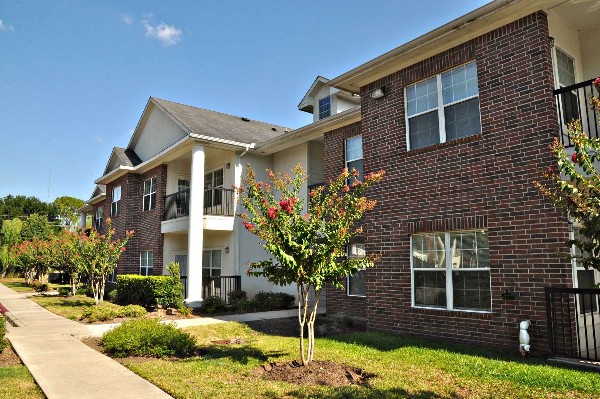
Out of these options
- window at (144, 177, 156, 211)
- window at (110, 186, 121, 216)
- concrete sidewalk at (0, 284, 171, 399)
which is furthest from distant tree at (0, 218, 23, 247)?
concrete sidewalk at (0, 284, 171, 399)

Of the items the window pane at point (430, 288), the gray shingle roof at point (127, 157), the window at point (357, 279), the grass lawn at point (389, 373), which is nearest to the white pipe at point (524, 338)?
the grass lawn at point (389, 373)

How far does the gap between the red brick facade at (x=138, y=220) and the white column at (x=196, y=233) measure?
4075 millimetres

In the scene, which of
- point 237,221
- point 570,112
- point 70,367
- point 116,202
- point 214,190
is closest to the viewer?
point 70,367

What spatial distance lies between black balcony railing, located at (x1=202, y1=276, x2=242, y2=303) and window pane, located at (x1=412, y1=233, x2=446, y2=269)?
28.9 ft

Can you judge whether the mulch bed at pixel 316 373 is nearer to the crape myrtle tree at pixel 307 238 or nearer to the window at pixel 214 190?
the crape myrtle tree at pixel 307 238

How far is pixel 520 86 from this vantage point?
788 centimetres

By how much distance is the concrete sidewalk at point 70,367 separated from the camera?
5.73 meters

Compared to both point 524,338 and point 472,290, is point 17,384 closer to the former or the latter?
point 472,290

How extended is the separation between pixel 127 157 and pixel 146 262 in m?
5.71

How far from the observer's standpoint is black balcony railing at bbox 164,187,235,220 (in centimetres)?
1803

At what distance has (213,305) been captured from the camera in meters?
14.4

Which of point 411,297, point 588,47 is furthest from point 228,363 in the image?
point 588,47

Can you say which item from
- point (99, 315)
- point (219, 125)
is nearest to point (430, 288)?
point (99, 315)

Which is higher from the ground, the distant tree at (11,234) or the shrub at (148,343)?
the distant tree at (11,234)
